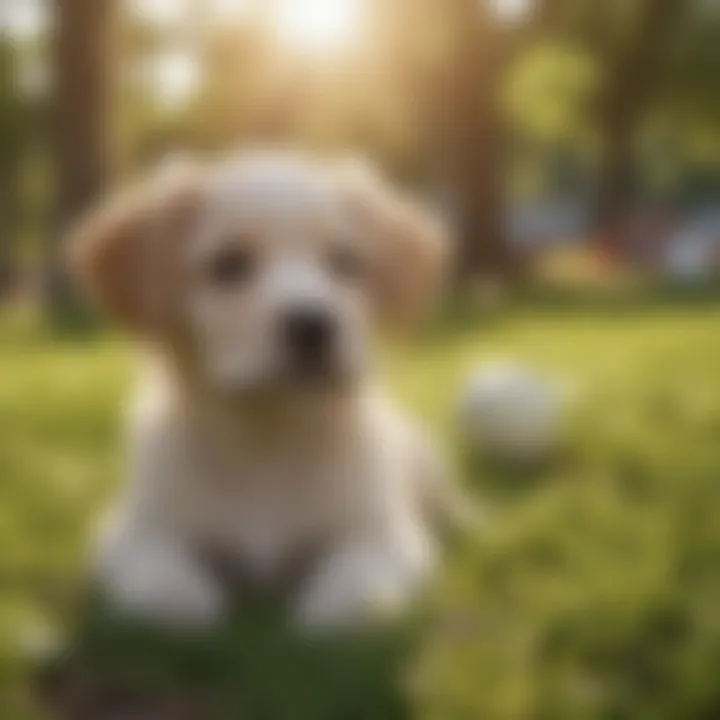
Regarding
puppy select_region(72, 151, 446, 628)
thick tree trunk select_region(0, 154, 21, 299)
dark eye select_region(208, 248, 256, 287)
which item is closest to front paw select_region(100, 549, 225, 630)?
puppy select_region(72, 151, 446, 628)

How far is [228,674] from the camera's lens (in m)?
1.33

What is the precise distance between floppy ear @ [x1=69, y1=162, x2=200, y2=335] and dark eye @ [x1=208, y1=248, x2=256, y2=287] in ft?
0.16

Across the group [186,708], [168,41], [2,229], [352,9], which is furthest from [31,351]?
[2,229]

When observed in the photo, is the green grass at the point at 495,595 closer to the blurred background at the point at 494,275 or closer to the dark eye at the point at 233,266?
the blurred background at the point at 494,275

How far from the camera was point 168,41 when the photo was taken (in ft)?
14.8

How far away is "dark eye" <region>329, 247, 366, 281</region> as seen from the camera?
5.24 ft

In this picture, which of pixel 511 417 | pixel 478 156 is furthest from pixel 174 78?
pixel 511 417

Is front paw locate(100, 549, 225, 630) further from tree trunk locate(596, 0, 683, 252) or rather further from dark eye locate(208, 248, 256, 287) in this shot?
tree trunk locate(596, 0, 683, 252)

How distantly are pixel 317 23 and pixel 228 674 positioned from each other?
225 cm

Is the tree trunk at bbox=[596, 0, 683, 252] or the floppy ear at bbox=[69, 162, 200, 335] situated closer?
the floppy ear at bbox=[69, 162, 200, 335]

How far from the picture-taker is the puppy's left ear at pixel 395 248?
5.36 ft

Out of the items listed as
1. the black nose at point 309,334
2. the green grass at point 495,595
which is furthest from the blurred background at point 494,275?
the black nose at point 309,334

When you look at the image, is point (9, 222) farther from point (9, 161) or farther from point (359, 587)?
point (359, 587)

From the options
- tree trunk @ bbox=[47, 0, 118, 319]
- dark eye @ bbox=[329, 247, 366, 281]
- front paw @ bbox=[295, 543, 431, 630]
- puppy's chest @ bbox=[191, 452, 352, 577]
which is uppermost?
tree trunk @ bbox=[47, 0, 118, 319]
